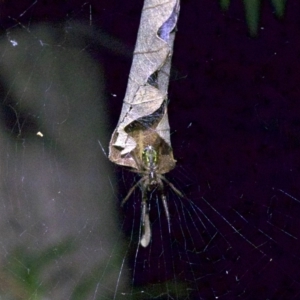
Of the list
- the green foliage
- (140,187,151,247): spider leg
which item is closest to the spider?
(140,187,151,247): spider leg

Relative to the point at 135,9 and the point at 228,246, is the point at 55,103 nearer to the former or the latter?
the point at 135,9

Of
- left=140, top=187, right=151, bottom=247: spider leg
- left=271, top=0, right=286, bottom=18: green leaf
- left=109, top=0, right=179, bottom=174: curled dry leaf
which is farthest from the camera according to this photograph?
left=140, top=187, right=151, bottom=247: spider leg

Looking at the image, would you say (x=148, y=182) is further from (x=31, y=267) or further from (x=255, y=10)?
(x=255, y=10)

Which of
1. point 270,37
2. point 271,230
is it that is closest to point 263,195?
point 271,230

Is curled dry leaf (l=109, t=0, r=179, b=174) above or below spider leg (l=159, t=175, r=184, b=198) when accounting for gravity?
above

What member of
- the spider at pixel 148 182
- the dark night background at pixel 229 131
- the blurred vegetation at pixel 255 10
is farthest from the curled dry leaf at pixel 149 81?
the blurred vegetation at pixel 255 10

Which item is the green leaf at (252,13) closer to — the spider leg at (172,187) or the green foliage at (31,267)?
the spider leg at (172,187)

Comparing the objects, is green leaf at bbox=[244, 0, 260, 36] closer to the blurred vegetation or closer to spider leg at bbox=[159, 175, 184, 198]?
the blurred vegetation
